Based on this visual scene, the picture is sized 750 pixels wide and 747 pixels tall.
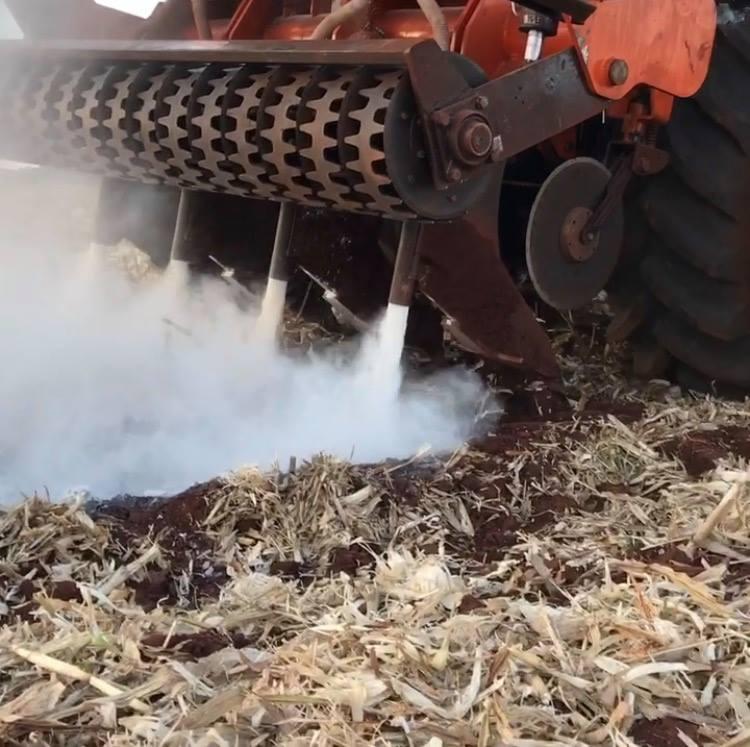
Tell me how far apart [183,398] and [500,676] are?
4.14 feet

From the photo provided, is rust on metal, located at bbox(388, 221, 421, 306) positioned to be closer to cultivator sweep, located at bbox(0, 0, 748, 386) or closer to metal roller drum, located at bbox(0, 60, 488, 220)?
cultivator sweep, located at bbox(0, 0, 748, 386)

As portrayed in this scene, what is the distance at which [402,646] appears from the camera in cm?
124

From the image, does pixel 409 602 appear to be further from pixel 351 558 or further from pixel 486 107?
pixel 486 107

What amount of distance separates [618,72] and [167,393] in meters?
1.16

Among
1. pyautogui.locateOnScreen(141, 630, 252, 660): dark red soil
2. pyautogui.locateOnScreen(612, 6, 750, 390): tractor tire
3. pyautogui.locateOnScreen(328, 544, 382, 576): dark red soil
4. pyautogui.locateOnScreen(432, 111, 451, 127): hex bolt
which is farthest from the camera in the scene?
pyautogui.locateOnScreen(612, 6, 750, 390): tractor tire

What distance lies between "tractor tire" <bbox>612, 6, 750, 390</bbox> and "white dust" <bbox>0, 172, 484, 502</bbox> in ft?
1.73

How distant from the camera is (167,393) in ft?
7.52

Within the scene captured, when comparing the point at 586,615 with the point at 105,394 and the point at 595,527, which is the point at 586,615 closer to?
the point at 595,527

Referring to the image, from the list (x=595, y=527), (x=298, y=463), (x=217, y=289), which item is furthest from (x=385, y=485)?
(x=217, y=289)

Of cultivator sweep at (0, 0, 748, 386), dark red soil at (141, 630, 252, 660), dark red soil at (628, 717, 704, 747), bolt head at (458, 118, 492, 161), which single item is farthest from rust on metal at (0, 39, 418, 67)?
dark red soil at (628, 717, 704, 747)

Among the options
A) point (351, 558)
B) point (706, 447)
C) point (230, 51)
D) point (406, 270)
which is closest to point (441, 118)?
point (406, 270)

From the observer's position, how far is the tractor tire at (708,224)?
2.25 m

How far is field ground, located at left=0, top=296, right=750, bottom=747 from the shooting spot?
1120 mm

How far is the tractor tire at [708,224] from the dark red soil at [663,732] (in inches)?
55.5
